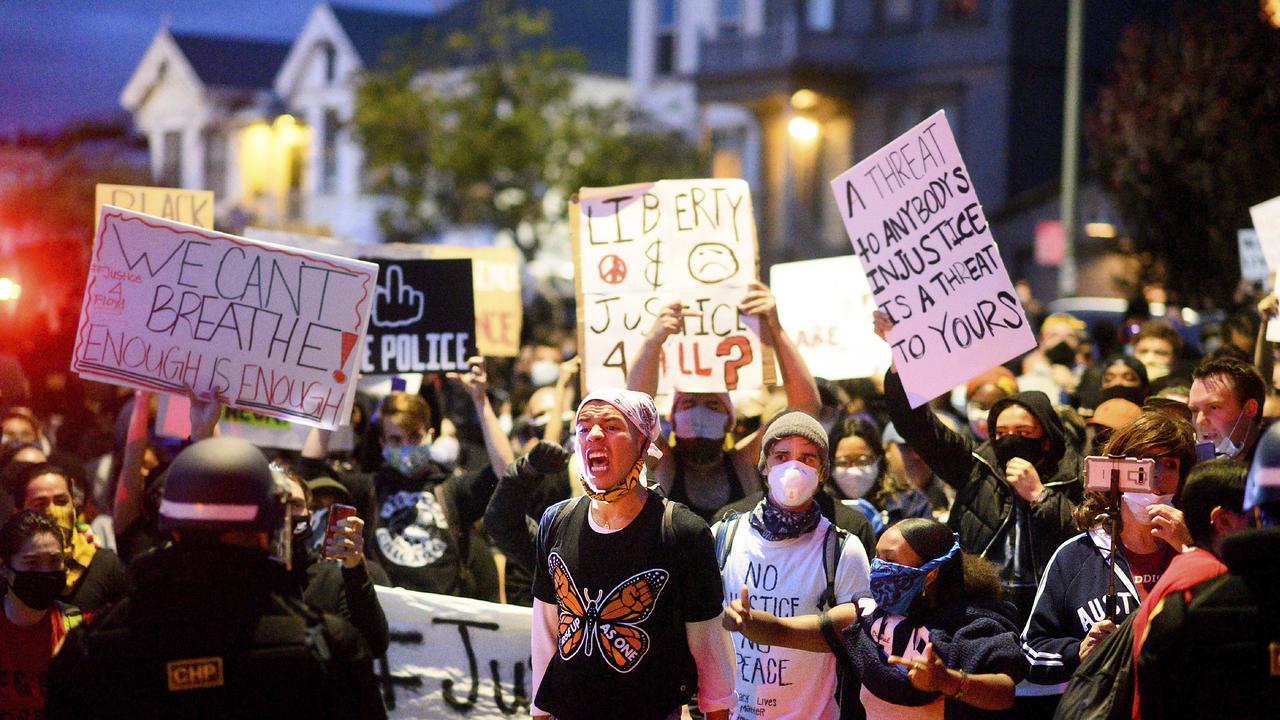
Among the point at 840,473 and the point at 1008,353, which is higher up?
the point at 1008,353

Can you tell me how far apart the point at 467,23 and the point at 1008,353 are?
142 ft

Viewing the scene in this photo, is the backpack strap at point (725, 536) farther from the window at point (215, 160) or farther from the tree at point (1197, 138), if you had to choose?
the window at point (215, 160)

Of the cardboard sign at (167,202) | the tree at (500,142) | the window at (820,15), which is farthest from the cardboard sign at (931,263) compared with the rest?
the window at (820,15)

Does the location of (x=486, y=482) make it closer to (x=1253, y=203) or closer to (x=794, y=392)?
(x=794, y=392)

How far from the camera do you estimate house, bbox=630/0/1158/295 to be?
30406 mm

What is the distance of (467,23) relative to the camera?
156 feet

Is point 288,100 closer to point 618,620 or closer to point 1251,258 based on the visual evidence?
point 1251,258

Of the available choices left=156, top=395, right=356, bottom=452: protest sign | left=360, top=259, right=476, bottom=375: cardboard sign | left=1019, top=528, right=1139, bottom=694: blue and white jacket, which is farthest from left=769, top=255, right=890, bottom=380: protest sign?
left=1019, top=528, right=1139, bottom=694: blue and white jacket

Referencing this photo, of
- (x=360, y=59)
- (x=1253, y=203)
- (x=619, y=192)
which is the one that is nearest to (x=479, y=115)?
(x=360, y=59)

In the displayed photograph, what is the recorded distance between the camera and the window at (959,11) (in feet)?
101

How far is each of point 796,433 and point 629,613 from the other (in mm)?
1015

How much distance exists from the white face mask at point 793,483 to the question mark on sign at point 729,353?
1819 mm

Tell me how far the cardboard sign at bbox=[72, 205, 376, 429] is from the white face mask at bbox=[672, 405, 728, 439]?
139 cm

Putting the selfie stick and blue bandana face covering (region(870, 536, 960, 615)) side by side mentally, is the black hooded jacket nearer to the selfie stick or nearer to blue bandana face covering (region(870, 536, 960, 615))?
the selfie stick
